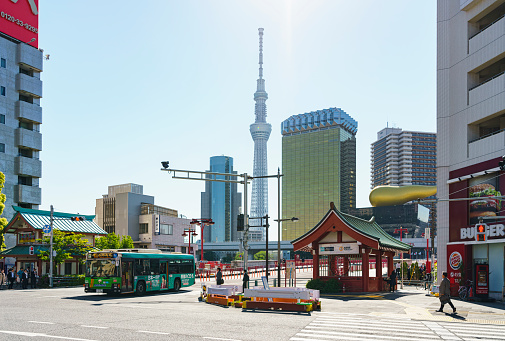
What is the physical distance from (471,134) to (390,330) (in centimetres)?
2405

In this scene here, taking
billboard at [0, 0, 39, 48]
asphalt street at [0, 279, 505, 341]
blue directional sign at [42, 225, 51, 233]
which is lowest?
asphalt street at [0, 279, 505, 341]

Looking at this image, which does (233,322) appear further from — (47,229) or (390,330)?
(47,229)

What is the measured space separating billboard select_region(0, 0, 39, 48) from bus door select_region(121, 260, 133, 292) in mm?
63002

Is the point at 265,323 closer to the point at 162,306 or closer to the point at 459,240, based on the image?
the point at 162,306

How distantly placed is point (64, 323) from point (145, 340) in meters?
5.41

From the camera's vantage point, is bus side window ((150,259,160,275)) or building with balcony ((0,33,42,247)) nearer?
bus side window ((150,259,160,275))

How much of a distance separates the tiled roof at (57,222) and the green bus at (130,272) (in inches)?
904

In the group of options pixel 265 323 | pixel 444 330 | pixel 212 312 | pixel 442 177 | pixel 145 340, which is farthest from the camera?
pixel 442 177

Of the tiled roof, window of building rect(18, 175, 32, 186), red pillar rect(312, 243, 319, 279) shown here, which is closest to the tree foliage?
the tiled roof

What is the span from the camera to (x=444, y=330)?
1880 centimetres

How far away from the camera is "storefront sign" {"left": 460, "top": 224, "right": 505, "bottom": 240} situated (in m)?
33.1

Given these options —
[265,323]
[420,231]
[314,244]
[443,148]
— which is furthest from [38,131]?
[420,231]

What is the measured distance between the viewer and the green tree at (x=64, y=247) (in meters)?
51.7

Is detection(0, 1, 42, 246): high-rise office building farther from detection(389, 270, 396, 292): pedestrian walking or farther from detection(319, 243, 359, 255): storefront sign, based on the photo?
detection(389, 270, 396, 292): pedestrian walking
